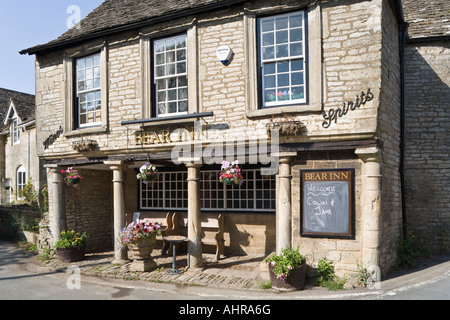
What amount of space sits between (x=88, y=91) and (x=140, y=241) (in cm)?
Answer: 465

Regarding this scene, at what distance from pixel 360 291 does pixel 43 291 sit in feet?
20.9

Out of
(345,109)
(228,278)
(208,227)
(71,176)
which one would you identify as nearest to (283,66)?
(345,109)

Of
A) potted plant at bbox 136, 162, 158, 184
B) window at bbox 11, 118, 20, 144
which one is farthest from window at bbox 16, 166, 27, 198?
potted plant at bbox 136, 162, 158, 184

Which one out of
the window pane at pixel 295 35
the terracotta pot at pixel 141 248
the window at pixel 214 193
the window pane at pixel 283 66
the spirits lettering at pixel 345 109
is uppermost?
the window pane at pixel 295 35

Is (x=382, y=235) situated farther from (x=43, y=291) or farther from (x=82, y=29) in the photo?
(x=82, y=29)

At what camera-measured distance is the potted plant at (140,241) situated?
8031 mm

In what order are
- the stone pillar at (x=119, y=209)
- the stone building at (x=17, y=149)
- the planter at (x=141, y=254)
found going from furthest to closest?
1. the stone building at (x=17, y=149)
2. the stone pillar at (x=119, y=209)
3. the planter at (x=141, y=254)

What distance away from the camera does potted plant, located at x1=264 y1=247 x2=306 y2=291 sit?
6.49 metres

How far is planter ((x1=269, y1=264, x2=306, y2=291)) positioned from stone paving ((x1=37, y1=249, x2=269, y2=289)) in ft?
1.40

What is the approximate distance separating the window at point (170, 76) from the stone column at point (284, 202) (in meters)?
2.78

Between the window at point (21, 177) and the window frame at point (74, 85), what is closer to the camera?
the window frame at point (74, 85)

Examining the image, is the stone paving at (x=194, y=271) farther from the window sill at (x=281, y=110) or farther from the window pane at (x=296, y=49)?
the window pane at (x=296, y=49)

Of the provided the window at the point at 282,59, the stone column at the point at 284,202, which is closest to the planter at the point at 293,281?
the stone column at the point at 284,202

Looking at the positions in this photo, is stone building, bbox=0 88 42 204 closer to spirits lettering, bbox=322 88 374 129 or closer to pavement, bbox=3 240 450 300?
pavement, bbox=3 240 450 300
